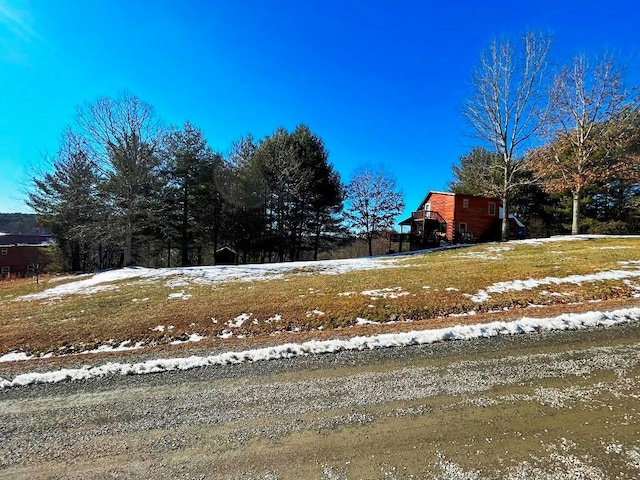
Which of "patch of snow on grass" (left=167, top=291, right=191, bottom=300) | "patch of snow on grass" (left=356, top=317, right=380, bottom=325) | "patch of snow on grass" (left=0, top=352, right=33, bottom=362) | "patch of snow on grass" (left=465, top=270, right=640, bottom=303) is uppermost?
"patch of snow on grass" (left=465, top=270, right=640, bottom=303)

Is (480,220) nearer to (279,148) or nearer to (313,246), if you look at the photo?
(313,246)

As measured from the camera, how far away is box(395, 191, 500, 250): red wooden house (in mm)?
24766

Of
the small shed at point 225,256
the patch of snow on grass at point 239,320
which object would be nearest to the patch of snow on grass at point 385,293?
the patch of snow on grass at point 239,320

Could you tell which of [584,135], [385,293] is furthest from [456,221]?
[385,293]

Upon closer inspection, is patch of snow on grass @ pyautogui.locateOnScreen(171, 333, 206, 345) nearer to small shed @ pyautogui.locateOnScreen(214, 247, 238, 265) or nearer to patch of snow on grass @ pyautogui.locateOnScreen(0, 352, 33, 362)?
patch of snow on grass @ pyautogui.locateOnScreen(0, 352, 33, 362)

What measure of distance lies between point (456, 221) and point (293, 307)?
2165 cm

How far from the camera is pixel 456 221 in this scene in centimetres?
2469

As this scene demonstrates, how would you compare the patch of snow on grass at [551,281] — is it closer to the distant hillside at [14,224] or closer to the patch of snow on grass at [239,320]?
the patch of snow on grass at [239,320]

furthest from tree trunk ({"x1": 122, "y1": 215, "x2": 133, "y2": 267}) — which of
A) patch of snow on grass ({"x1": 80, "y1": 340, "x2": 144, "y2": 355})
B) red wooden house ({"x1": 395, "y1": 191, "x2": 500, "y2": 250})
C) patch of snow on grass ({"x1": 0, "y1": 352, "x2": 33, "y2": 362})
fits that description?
red wooden house ({"x1": 395, "y1": 191, "x2": 500, "y2": 250})

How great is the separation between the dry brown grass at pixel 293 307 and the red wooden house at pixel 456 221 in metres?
15.6

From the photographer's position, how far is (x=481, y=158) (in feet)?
98.2

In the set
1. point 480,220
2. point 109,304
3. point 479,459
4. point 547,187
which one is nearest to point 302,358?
point 479,459

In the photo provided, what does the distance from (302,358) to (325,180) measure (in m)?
20.2

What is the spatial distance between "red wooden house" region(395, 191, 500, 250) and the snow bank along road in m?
21.8
